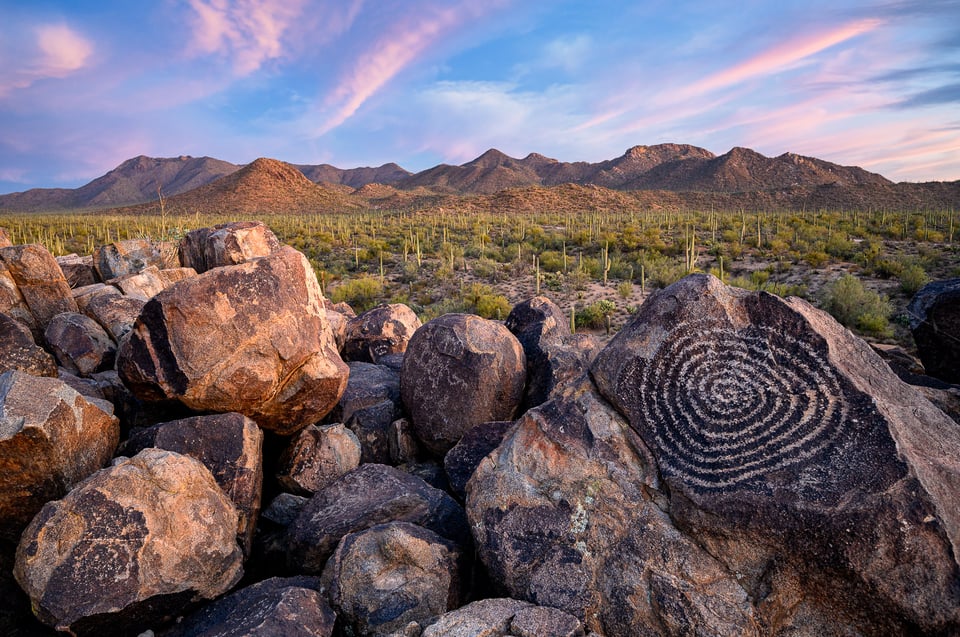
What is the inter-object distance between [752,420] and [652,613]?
1.30m

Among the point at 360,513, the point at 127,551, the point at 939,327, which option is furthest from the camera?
the point at 939,327

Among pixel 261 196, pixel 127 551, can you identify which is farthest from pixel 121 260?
pixel 261 196

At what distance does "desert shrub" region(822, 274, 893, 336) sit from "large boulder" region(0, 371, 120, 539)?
1539cm

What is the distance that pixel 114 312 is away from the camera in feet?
22.3

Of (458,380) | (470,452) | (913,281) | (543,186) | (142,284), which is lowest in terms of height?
(913,281)

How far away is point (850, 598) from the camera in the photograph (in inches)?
113

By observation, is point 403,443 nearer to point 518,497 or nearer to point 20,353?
point 518,497

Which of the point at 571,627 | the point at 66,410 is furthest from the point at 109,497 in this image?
the point at 571,627

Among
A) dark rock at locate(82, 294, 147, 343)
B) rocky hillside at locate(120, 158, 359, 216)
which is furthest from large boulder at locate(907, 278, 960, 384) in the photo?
rocky hillside at locate(120, 158, 359, 216)

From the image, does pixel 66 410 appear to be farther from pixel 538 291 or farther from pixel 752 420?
pixel 538 291

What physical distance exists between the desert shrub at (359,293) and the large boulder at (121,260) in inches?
328

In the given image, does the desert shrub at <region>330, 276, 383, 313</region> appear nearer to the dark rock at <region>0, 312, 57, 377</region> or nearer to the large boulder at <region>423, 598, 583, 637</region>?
the dark rock at <region>0, 312, 57, 377</region>

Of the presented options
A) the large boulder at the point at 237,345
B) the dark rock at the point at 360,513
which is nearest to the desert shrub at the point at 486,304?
the large boulder at the point at 237,345

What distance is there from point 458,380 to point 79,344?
445 cm
